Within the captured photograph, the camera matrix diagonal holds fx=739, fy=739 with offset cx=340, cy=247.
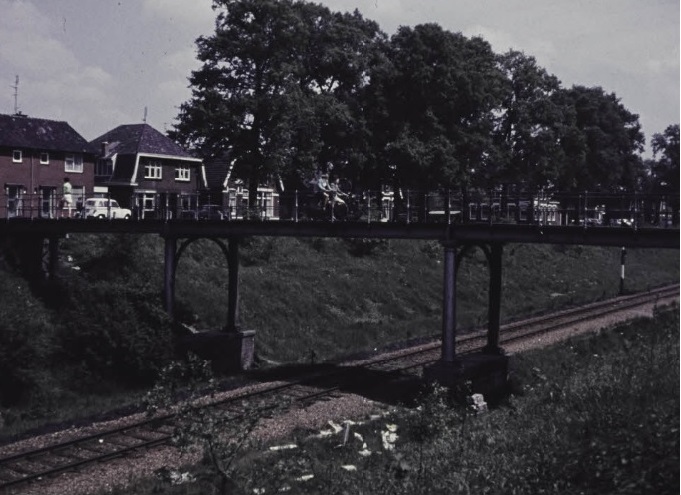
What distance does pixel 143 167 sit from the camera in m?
57.2

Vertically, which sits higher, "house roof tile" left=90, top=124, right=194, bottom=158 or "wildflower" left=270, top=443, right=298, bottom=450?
"house roof tile" left=90, top=124, right=194, bottom=158

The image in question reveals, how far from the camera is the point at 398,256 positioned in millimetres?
49750

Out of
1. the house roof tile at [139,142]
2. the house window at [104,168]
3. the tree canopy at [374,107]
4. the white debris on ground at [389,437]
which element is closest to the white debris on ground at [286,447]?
the white debris on ground at [389,437]

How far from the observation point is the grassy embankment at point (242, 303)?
24.5 meters

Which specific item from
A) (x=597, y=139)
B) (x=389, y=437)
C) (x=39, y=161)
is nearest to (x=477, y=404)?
(x=389, y=437)

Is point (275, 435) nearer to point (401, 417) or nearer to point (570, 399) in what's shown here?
point (401, 417)

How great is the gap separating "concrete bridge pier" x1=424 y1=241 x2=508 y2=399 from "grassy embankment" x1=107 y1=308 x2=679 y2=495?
2144mm

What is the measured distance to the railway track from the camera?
55.9 ft

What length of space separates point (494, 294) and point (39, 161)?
3557 centimetres

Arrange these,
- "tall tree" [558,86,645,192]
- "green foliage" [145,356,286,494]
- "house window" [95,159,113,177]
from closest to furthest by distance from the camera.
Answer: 1. "green foliage" [145,356,286,494]
2. "house window" [95,159,113,177]
3. "tall tree" [558,86,645,192]

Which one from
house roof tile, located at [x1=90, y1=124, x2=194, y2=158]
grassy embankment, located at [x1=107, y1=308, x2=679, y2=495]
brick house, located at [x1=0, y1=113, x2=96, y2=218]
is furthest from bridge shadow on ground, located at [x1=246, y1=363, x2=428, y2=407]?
house roof tile, located at [x1=90, y1=124, x2=194, y2=158]

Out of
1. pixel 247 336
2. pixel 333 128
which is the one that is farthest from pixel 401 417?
pixel 333 128

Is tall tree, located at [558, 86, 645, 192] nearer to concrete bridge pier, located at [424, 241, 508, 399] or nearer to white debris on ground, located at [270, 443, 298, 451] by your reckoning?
concrete bridge pier, located at [424, 241, 508, 399]

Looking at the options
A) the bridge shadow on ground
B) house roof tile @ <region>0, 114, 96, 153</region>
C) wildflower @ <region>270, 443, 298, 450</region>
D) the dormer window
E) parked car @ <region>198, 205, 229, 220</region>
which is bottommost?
the bridge shadow on ground
